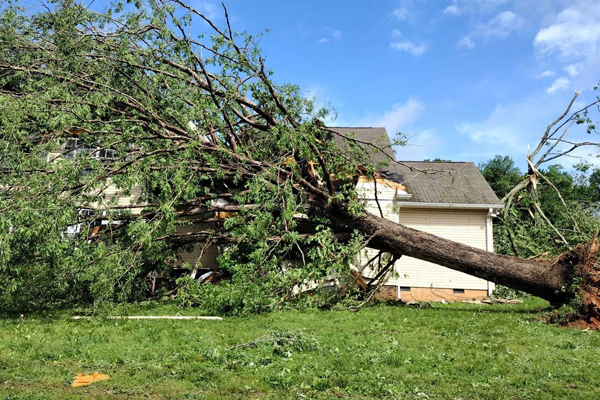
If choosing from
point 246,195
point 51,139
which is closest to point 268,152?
point 246,195

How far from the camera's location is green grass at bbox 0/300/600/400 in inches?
154

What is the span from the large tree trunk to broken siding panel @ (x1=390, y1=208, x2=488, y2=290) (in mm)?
4062

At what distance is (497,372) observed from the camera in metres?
4.54

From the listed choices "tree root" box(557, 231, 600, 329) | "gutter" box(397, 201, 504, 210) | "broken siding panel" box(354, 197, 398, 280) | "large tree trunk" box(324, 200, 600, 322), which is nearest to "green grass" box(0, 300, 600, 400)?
"tree root" box(557, 231, 600, 329)

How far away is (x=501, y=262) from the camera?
873cm

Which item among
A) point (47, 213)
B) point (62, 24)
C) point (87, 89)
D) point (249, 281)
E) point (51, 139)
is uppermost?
point (62, 24)

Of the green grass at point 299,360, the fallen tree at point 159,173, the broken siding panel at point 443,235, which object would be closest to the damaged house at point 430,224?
the broken siding panel at point 443,235

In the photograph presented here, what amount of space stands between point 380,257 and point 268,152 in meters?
3.21

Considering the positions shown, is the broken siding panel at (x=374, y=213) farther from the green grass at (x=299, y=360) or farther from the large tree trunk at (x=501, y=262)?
the green grass at (x=299, y=360)

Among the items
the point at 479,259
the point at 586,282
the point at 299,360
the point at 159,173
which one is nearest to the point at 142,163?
the point at 159,173

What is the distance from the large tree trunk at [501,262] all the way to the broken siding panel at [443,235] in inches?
160

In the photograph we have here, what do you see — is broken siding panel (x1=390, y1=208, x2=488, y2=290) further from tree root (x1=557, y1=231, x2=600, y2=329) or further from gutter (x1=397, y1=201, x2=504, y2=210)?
tree root (x1=557, y1=231, x2=600, y2=329)

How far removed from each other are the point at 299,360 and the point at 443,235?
9658mm

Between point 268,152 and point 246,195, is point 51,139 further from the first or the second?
point 268,152
